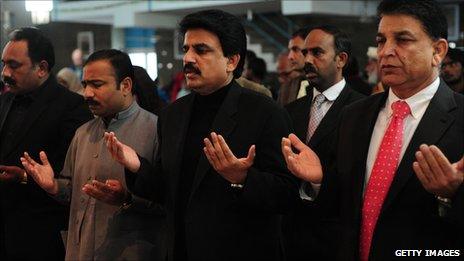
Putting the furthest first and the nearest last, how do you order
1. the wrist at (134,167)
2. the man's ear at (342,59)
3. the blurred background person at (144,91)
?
1. the man's ear at (342,59)
2. the blurred background person at (144,91)
3. the wrist at (134,167)

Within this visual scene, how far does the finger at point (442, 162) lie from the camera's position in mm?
1831

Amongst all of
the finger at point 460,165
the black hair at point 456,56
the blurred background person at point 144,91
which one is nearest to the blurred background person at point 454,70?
the black hair at point 456,56

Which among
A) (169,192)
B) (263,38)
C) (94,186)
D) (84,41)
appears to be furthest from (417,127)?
(84,41)

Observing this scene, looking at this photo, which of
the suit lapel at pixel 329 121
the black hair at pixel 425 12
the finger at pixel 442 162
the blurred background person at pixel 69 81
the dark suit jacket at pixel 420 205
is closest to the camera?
the finger at pixel 442 162

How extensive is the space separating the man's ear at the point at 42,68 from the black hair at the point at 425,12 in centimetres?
212

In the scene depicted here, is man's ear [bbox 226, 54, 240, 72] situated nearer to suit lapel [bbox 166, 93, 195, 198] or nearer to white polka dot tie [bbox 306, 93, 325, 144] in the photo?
suit lapel [bbox 166, 93, 195, 198]

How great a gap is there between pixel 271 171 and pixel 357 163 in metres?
0.44

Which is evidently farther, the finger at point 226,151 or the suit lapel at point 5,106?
the suit lapel at point 5,106

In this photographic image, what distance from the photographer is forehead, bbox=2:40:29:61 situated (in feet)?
11.6

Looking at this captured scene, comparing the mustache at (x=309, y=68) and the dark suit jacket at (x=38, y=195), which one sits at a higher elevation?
the mustache at (x=309, y=68)

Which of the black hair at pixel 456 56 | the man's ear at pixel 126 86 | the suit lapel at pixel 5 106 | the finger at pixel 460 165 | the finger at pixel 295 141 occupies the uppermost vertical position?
the black hair at pixel 456 56

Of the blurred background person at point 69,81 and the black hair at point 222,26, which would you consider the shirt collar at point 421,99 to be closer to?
the black hair at point 222,26

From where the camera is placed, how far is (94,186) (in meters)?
2.76

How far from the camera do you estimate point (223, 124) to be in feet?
8.46
